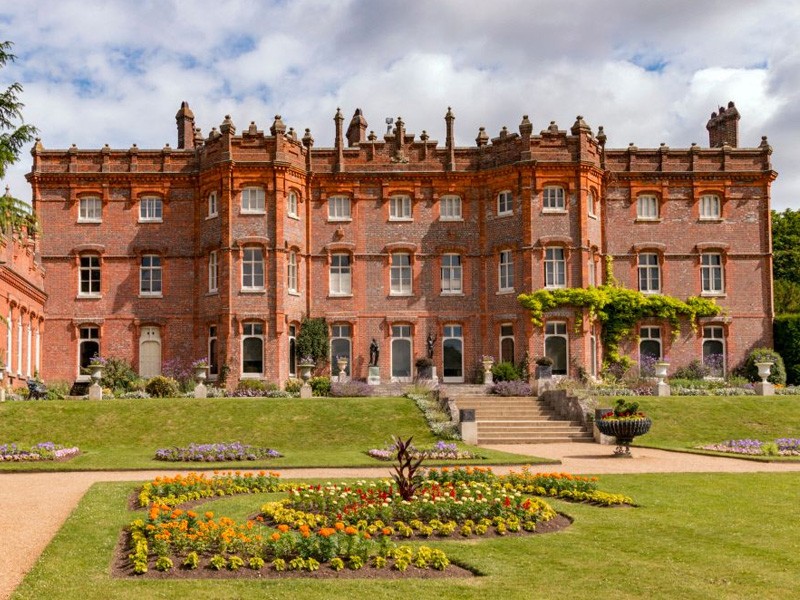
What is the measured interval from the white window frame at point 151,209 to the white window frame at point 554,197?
649 inches

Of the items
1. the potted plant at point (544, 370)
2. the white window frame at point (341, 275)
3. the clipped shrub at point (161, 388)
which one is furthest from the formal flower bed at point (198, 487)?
the white window frame at point (341, 275)

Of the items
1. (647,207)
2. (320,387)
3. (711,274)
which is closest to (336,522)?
(320,387)

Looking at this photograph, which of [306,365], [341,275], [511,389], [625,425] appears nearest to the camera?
[625,425]

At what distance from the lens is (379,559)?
28.4ft

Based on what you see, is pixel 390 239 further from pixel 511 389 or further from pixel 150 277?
pixel 150 277

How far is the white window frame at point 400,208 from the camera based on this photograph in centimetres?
3844

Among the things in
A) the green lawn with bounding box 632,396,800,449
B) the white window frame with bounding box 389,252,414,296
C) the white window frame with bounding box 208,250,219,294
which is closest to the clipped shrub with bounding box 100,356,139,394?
the white window frame with bounding box 208,250,219,294

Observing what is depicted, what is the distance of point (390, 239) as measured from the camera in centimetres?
3825

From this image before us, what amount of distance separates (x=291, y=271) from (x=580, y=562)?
29.2 m

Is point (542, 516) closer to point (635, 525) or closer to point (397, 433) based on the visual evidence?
point (635, 525)

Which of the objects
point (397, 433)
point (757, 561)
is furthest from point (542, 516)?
point (397, 433)

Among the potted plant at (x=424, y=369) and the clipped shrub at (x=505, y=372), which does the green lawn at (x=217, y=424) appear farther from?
the clipped shrub at (x=505, y=372)

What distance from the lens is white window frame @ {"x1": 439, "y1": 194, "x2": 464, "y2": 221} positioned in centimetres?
3847

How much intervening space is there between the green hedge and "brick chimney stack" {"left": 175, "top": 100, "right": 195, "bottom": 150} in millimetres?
27835
